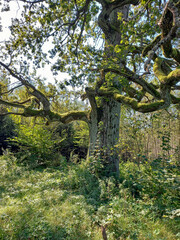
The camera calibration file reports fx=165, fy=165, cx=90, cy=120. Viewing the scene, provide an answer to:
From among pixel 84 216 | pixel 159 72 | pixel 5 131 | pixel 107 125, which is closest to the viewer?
pixel 84 216

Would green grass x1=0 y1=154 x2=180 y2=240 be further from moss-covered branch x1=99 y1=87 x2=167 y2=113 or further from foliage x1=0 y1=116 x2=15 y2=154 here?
foliage x1=0 y1=116 x2=15 y2=154

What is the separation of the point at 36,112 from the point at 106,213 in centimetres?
492

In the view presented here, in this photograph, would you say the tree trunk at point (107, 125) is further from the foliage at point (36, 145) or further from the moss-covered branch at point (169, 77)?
the foliage at point (36, 145)

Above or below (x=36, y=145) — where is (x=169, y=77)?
above

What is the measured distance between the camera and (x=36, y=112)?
7.04 metres

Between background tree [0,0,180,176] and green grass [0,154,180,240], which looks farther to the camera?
background tree [0,0,180,176]

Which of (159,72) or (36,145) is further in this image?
(36,145)

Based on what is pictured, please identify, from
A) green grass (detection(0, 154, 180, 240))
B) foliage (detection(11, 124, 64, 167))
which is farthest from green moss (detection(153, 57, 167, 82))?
foliage (detection(11, 124, 64, 167))

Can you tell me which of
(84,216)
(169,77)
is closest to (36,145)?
(84,216)

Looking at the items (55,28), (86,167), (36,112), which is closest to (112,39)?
(55,28)

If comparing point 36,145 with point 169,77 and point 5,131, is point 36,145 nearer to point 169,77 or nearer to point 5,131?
point 5,131

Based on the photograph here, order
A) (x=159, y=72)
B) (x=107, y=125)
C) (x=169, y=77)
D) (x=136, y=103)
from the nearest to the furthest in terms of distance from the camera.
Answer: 1. (x=169, y=77)
2. (x=159, y=72)
3. (x=136, y=103)
4. (x=107, y=125)

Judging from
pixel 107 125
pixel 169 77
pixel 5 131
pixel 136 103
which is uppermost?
pixel 169 77

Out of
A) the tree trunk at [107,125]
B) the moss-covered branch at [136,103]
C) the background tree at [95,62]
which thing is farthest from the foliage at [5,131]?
the moss-covered branch at [136,103]
